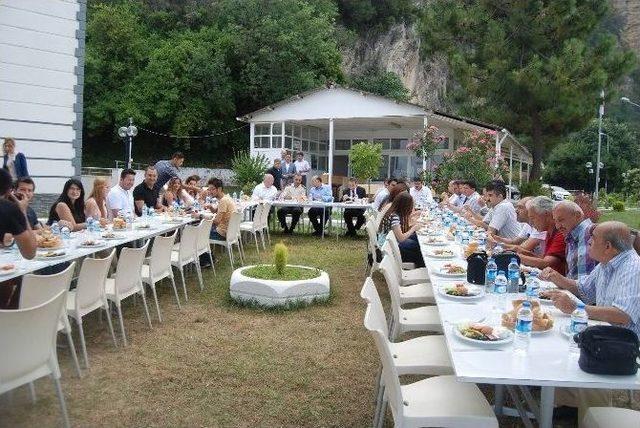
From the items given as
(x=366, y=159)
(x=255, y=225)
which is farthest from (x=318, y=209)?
(x=366, y=159)

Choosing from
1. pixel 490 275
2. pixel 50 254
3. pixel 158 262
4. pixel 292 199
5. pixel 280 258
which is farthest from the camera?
pixel 292 199

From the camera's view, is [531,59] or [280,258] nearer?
[280,258]

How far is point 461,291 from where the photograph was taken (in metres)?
3.66

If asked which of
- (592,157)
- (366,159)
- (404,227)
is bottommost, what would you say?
(404,227)

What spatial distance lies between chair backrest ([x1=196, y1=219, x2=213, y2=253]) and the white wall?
20.2 ft

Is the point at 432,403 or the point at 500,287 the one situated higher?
the point at 500,287

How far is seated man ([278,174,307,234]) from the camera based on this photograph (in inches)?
485

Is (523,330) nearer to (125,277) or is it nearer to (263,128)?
(125,277)

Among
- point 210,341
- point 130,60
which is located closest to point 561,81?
point 210,341

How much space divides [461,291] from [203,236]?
14.6 feet

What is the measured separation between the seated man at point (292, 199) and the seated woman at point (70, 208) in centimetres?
587

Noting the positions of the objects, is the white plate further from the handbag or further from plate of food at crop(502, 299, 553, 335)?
the handbag

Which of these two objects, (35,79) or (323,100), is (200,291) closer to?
(35,79)

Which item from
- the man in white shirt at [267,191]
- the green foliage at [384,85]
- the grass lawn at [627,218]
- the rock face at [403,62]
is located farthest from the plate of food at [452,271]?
the rock face at [403,62]
